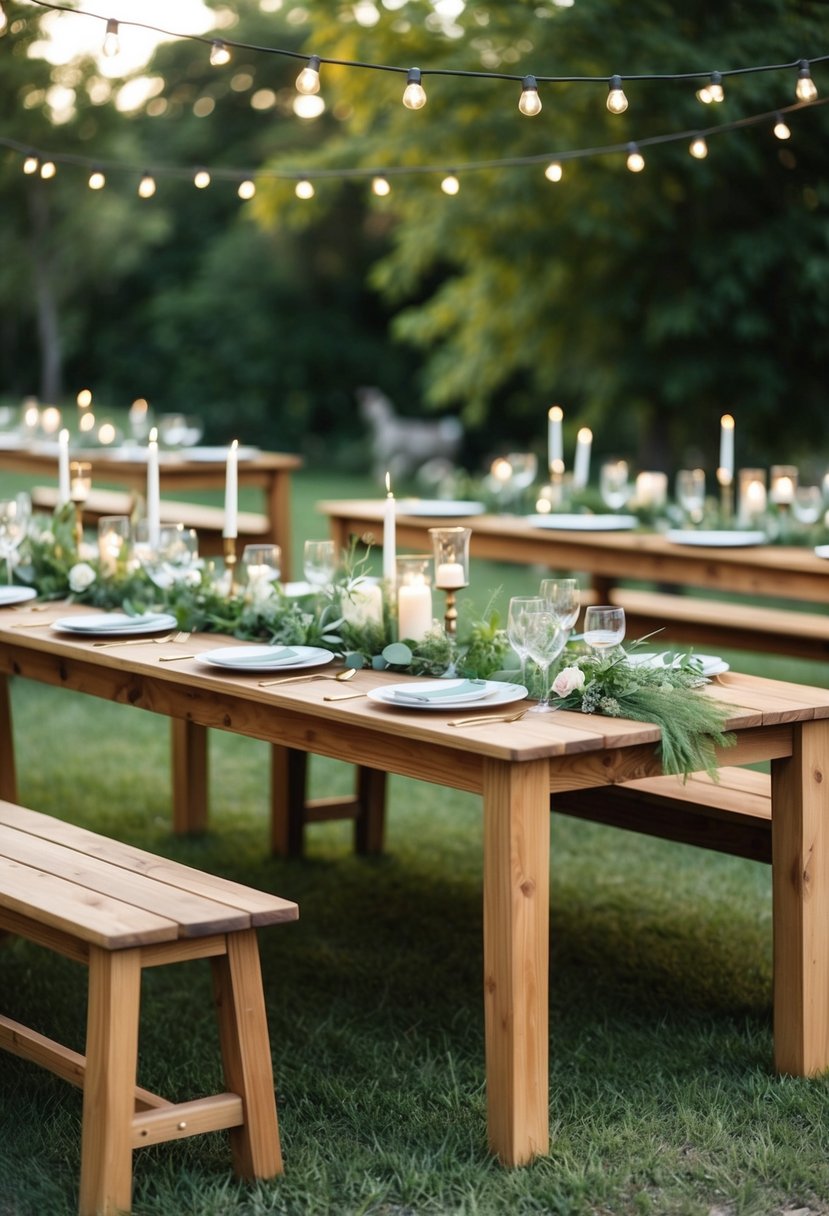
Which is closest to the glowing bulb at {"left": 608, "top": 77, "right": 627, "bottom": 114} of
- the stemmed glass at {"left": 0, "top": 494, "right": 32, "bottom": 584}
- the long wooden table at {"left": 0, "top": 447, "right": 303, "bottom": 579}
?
the stemmed glass at {"left": 0, "top": 494, "right": 32, "bottom": 584}

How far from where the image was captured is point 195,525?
7.27m

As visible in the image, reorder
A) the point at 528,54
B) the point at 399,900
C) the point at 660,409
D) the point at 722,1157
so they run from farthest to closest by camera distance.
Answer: the point at 660,409
the point at 528,54
the point at 399,900
the point at 722,1157

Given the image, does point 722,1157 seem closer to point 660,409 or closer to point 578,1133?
point 578,1133

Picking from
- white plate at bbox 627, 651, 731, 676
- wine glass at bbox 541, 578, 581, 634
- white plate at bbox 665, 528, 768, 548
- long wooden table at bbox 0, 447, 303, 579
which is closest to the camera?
wine glass at bbox 541, 578, 581, 634

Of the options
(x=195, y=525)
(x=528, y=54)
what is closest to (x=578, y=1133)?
(x=195, y=525)

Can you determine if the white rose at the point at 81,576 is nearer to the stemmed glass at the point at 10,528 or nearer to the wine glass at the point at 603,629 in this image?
the stemmed glass at the point at 10,528

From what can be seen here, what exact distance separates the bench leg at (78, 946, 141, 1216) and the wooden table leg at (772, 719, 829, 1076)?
4.66 feet

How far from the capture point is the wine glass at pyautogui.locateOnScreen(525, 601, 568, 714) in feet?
10.9

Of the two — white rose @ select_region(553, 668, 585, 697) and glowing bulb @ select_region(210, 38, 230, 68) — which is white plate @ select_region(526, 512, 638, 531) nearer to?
glowing bulb @ select_region(210, 38, 230, 68)

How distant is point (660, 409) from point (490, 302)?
4.95ft

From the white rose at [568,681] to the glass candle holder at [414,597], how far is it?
503 millimetres

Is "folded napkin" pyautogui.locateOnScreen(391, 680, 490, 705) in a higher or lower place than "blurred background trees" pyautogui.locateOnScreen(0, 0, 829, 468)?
lower

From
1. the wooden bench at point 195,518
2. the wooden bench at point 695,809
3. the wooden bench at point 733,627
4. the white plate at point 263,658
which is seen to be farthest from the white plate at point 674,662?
the wooden bench at point 195,518

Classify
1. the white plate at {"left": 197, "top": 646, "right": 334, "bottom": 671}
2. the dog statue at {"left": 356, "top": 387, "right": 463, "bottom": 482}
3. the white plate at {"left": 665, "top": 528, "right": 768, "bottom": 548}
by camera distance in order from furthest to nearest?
the dog statue at {"left": 356, "top": 387, "right": 463, "bottom": 482} < the white plate at {"left": 665, "top": 528, "right": 768, "bottom": 548} < the white plate at {"left": 197, "top": 646, "right": 334, "bottom": 671}
